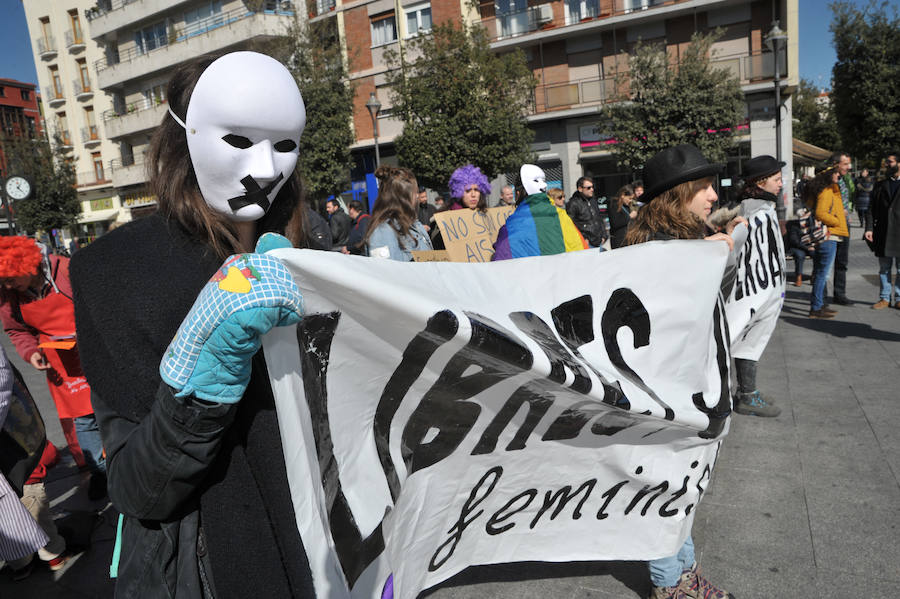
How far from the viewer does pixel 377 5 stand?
27.1 metres

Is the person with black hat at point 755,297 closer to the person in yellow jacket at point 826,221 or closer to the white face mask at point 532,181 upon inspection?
the white face mask at point 532,181

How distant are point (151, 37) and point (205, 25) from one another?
450cm

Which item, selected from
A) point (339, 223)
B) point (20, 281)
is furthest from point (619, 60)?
point (20, 281)

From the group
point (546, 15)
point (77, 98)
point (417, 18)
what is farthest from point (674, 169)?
point (77, 98)

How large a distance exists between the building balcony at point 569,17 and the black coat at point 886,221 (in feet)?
61.8

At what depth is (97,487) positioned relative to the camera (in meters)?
4.19

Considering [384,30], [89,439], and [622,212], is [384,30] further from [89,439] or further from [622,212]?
[89,439]

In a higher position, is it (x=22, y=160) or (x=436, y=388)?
(x=22, y=160)

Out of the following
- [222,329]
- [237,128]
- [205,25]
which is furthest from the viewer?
[205,25]

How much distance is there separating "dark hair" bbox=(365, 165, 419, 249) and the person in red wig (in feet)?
6.80

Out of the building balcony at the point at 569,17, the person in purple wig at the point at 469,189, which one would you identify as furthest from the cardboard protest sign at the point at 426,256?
the building balcony at the point at 569,17

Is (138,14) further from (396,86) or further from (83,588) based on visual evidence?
(83,588)

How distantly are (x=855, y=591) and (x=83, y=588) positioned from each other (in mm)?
3584

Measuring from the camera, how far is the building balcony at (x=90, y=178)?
124ft
